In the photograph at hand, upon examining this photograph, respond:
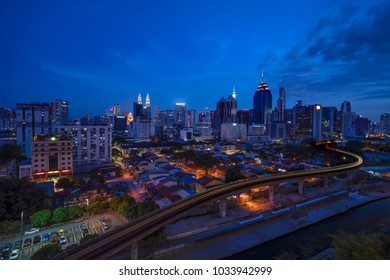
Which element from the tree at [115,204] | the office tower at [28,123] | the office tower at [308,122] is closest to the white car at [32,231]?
the tree at [115,204]

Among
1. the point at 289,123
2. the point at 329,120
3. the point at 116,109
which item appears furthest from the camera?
the point at 116,109

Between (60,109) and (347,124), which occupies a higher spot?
(60,109)

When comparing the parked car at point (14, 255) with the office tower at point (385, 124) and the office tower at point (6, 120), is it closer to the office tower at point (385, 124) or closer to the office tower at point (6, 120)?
the office tower at point (6, 120)

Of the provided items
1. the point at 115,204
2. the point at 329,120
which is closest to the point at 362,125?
the point at 329,120

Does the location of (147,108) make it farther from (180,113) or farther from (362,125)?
(362,125)

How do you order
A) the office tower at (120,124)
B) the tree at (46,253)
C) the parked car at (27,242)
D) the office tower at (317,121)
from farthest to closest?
the office tower at (120,124)
the office tower at (317,121)
the parked car at (27,242)
the tree at (46,253)

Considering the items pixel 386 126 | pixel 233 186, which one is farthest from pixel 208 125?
pixel 386 126
